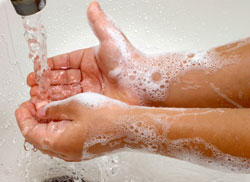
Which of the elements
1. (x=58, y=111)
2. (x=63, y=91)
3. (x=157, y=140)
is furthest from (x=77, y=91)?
(x=157, y=140)

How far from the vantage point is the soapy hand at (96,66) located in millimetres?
853

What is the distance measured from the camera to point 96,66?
918 millimetres

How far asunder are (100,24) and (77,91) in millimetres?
213

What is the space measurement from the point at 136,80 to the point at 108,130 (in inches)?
7.9

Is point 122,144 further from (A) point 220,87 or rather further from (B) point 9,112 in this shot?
(B) point 9,112

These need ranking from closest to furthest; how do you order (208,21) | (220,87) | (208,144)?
1. (208,144)
2. (220,87)
3. (208,21)

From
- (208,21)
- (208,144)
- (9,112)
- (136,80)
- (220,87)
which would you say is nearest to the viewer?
(208,144)

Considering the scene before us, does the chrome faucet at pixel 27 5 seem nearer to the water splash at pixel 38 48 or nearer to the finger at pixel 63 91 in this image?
the water splash at pixel 38 48

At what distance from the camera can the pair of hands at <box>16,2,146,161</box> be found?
0.72 metres

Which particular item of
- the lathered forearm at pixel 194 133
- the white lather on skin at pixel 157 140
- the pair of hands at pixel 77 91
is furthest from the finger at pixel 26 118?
the lathered forearm at pixel 194 133

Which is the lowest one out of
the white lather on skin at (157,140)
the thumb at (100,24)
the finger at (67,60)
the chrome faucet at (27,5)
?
the white lather on skin at (157,140)

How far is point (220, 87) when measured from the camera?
758 mm

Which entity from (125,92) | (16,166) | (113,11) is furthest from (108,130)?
(113,11)

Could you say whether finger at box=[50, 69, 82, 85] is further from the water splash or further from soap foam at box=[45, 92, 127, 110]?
soap foam at box=[45, 92, 127, 110]
